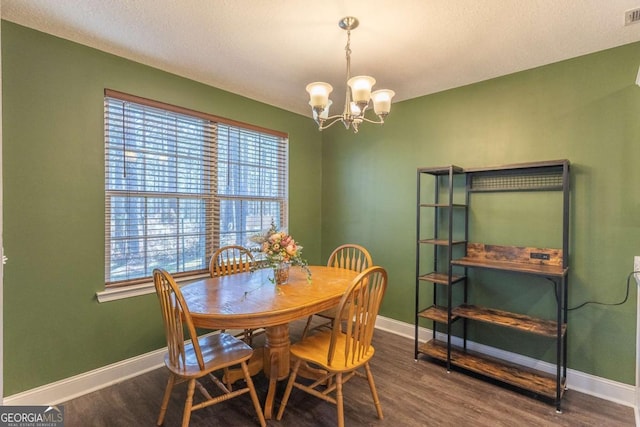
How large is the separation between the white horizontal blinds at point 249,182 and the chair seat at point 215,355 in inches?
49.5

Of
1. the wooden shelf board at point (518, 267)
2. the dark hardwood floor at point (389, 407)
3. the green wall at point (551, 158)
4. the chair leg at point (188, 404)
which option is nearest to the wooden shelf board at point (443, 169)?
the green wall at point (551, 158)

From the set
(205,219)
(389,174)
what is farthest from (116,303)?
(389,174)

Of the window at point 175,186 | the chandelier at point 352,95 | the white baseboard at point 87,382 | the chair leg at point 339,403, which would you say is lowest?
the white baseboard at point 87,382

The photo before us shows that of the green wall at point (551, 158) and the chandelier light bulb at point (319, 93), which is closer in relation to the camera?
the chandelier light bulb at point (319, 93)

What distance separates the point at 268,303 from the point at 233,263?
3.68ft

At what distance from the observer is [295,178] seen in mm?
4031

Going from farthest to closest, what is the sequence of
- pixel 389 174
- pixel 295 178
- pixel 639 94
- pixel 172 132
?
pixel 295 178 → pixel 389 174 → pixel 172 132 → pixel 639 94

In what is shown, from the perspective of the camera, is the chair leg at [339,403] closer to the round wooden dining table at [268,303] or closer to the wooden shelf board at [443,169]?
the round wooden dining table at [268,303]

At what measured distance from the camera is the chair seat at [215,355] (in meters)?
1.92

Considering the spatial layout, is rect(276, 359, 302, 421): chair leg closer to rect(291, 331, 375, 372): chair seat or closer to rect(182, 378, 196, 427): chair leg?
rect(291, 331, 375, 372): chair seat

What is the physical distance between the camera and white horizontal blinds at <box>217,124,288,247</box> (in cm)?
337

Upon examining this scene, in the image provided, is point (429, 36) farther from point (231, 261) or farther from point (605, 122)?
point (231, 261)

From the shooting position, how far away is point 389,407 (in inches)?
90.7

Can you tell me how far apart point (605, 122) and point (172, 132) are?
345 centimetres
